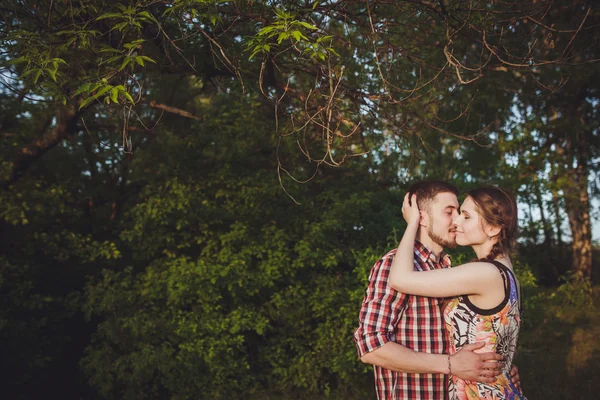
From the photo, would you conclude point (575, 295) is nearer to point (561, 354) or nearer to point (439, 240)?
point (561, 354)

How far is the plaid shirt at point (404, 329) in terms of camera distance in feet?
7.81

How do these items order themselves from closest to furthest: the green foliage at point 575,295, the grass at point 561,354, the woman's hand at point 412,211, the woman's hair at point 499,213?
1. the woman's hair at point 499,213
2. the woman's hand at point 412,211
3. the grass at point 561,354
4. the green foliage at point 575,295

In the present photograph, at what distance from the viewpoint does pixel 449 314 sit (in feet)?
7.99

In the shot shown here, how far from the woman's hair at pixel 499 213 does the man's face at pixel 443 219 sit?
0.13 m

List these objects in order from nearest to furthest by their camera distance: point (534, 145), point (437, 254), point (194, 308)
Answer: point (437, 254), point (194, 308), point (534, 145)

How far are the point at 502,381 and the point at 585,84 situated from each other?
42.1ft

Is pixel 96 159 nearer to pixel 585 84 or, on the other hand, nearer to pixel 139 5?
pixel 139 5

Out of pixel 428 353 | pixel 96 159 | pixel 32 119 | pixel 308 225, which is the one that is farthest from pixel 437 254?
pixel 96 159

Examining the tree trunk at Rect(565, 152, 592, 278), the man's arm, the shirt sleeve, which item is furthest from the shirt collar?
the tree trunk at Rect(565, 152, 592, 278)

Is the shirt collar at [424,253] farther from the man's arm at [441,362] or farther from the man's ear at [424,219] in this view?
the man's arm at [441,362]

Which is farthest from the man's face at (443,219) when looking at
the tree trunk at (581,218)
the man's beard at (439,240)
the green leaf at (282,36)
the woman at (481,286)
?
the tree trunk at (581,218)

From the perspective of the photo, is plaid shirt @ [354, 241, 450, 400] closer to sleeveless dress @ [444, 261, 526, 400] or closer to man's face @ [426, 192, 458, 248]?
sleeveless dress @ [444, 261, 526, 400]

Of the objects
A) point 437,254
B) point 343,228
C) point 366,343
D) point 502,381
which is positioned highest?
point 343,228

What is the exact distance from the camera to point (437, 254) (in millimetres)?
2670
